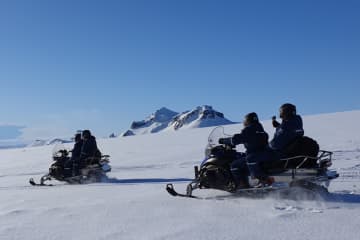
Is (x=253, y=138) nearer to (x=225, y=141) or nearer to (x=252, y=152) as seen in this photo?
(x=252, y=152)

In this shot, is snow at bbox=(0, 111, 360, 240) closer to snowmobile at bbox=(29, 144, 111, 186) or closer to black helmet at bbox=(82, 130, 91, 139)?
snowmobile at bbox=(29, 144, 111, 186)

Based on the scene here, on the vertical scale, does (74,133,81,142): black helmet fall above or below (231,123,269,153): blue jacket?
above

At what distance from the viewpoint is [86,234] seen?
514cm

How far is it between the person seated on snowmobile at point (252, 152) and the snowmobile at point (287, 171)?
0.31 feet

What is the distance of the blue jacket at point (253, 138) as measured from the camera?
23.2ft

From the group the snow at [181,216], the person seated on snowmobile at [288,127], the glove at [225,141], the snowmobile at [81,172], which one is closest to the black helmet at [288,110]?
the person seated on snowmobile at [288,127]

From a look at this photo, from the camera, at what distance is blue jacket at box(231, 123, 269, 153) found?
7086mm

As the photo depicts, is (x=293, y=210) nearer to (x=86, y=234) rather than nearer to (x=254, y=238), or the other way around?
(x=254, y=238)

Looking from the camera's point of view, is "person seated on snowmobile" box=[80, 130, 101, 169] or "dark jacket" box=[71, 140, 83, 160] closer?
"person seated on snowmobile" box=[80, 130, 101, 169]

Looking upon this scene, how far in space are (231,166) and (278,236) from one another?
2.78 metres

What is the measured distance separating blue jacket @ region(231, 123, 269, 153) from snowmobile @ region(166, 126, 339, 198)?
0.97ft

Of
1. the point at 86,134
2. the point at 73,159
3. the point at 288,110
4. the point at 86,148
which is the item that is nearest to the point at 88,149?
the point at 86,148

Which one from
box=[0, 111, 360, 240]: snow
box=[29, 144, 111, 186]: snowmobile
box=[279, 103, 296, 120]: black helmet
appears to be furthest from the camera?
box=[29, 144, 111, 186]: snowmobile

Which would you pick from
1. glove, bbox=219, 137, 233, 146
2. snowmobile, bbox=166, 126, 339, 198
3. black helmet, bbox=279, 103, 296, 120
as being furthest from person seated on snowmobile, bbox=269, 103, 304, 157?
glove, bbox=219, 137, 233, 146
